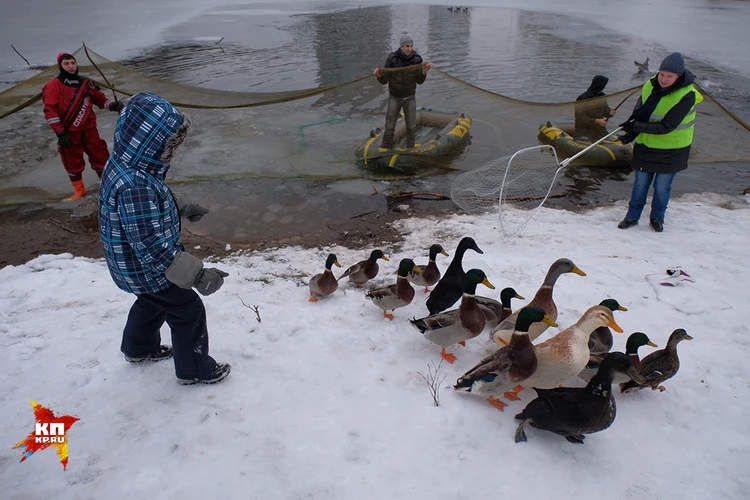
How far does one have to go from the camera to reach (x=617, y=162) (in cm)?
921

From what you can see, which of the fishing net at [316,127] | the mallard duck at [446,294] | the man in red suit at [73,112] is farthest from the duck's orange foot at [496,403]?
the man in red suit at [73,112]

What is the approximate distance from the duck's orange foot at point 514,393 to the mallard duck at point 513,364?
28cm

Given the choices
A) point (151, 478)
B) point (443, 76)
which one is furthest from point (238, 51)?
point (151, 478)

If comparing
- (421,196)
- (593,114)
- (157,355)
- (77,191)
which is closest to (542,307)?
(157,355)

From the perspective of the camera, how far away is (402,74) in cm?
834

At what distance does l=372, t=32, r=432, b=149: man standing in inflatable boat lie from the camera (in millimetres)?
8125

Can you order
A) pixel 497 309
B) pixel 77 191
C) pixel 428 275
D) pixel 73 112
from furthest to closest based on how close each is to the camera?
pixel 77 191 → pixel 73 112 → pixel 428 275 → pixel 497 309

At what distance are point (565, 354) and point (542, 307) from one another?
93 centimetres

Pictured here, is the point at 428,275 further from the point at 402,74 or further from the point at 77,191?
the point at 77,191

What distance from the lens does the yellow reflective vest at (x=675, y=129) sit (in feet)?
18.1

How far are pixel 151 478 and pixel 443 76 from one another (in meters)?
9.08

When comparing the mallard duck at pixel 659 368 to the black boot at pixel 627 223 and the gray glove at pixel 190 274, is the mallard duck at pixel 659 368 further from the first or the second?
the black boot at pixel 627 223

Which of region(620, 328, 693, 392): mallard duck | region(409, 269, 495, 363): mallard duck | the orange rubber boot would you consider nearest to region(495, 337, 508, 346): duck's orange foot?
region(409, 269, 495, 363): mallard duck

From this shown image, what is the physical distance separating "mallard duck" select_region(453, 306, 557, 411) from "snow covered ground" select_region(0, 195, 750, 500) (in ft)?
0.79
